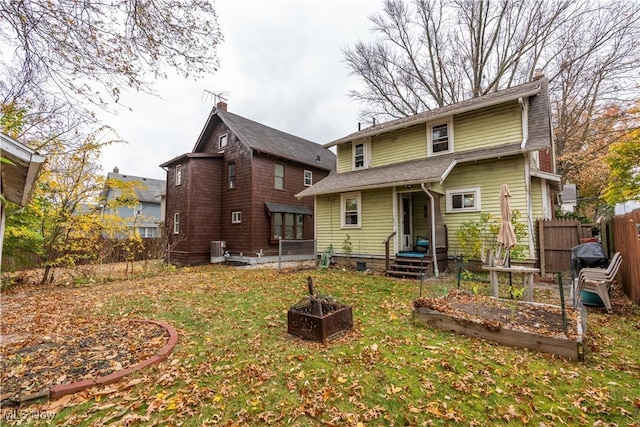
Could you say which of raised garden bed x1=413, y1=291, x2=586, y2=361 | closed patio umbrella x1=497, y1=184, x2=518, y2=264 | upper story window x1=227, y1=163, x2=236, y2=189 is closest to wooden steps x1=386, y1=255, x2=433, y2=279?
closed patio umbrella x1=497, y1=184, x2=518, y2=264

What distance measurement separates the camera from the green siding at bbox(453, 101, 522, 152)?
32.3 ft

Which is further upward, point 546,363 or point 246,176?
point 246,176

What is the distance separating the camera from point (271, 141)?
17750 mm

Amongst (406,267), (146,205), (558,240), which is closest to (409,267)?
(406,267)

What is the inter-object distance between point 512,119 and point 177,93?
→ 423 inches

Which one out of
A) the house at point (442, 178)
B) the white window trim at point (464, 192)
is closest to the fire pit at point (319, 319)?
the house at point (442, 178)

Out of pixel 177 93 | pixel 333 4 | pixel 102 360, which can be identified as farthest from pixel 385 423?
pixel 333 4

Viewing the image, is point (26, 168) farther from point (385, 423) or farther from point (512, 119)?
point (512, 119)

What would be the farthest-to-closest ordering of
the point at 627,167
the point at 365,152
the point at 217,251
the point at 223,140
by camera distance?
the point at 223,140
the point at 217,251
the point at 365,152
the point at 627,167

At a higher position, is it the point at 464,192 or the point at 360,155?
the point at 360,155

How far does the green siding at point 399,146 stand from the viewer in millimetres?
11983

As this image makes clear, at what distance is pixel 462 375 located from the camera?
10.9 feet

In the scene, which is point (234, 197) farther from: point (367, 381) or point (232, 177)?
point (367, 381)

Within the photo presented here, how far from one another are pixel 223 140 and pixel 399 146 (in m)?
10.7
